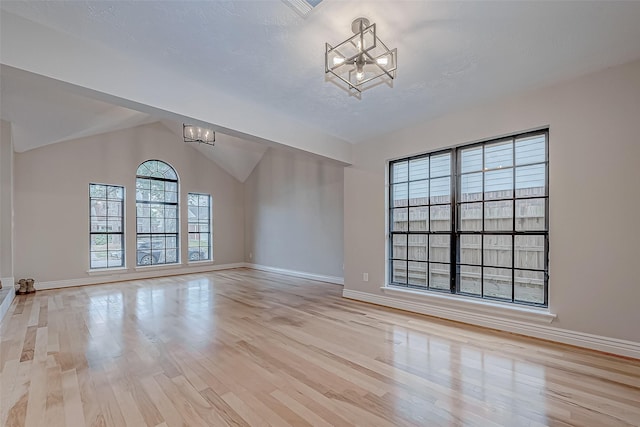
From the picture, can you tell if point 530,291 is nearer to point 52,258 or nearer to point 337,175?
point 337,175

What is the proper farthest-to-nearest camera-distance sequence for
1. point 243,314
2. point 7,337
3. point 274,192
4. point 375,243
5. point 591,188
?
1. point 274,192
2. point 375,243
3. point 243,314
4. point 7,337
5. point 591,188

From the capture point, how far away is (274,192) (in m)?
7.93

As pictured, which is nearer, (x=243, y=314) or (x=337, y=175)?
(x=243, y=314)

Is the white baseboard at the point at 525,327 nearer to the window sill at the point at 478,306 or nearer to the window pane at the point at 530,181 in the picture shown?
the window sill at the point at 478,306

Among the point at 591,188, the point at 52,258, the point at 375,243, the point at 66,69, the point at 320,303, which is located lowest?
the point at 320,303

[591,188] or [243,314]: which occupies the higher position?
[591,188]

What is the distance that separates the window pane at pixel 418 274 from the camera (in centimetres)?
412

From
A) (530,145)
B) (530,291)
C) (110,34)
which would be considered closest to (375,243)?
(530,291)

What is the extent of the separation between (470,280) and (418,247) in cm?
79

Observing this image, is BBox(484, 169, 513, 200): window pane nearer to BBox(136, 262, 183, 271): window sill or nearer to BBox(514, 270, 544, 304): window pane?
BBox(514, 270, 544, 304): window pane

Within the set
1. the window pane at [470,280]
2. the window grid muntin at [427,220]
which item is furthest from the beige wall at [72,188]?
the window pane at [470,280]

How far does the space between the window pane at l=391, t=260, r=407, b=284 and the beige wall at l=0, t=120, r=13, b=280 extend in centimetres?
618

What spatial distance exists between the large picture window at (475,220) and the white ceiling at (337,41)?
0.74m

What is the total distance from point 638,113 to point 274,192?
672cm
